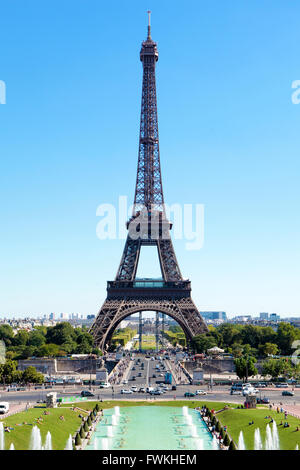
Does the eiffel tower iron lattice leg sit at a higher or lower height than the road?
higher

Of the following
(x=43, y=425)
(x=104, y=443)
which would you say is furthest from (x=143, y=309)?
(x=104, y=443)

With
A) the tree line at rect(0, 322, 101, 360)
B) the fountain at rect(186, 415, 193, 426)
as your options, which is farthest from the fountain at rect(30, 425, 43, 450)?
the tree line at rect(0, 322, 101, 360)

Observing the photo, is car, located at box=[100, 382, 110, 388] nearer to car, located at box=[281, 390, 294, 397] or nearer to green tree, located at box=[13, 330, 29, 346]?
car, located at box=[281, 390, 294, 397]

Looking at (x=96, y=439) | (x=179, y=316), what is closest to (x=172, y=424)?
(x=96, y=439)

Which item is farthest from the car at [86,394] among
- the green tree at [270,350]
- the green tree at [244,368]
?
the green tree at [270,350]

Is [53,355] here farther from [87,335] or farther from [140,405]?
[140,405]
